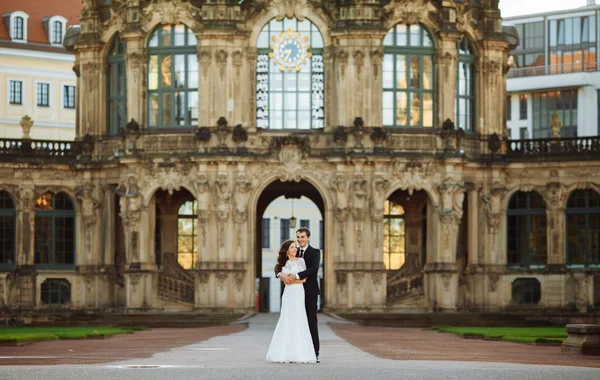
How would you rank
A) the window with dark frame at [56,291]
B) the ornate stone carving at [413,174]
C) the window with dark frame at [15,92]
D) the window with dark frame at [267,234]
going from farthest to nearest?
the window with dark frame at [267,234] < the window with dark frame at [15,92] < the window with dark frame at [56,291] < the ornate stone carving at [413,174]

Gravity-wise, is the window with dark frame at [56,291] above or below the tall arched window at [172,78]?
below

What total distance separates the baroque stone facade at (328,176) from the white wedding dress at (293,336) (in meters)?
34.1

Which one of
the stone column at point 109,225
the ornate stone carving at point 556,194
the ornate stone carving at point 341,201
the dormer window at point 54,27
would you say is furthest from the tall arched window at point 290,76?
the dormer window at point 54,27

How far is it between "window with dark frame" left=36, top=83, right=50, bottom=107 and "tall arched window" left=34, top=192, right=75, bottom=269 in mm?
26933

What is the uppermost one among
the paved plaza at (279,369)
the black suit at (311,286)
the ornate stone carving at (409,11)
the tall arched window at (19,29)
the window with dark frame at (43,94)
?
the tall arched window at (19,29)

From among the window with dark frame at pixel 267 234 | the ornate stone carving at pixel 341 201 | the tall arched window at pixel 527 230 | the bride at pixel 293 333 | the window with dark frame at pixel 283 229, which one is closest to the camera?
the bride at pixel 293 333

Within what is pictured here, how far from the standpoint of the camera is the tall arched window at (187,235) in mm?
72938

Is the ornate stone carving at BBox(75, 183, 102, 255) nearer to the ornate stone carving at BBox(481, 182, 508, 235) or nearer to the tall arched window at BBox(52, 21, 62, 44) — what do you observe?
the ornate stone carving at BBox(481, 182, 508, 235)

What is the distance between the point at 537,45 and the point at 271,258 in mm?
30097

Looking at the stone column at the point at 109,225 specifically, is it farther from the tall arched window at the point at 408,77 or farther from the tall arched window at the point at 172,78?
the tall arched window at the point at 408,77

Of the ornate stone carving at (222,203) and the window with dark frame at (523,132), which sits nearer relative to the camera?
the ornate stone carving at (222,203)

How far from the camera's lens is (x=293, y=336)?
33719mm

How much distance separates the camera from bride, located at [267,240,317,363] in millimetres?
33688

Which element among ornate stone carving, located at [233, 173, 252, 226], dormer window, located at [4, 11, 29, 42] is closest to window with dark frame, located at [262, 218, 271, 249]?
dormer window, located at [4, 11, 29, 42]
